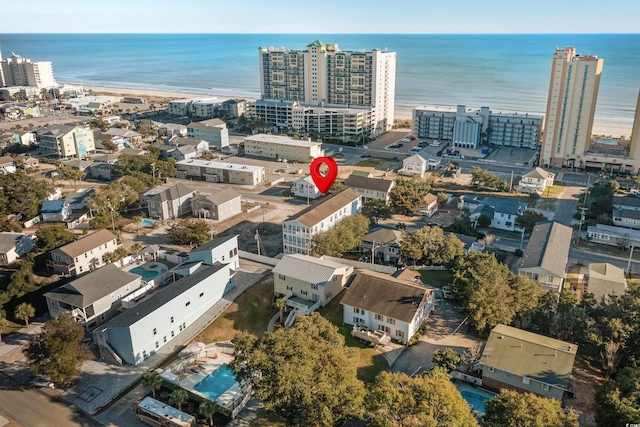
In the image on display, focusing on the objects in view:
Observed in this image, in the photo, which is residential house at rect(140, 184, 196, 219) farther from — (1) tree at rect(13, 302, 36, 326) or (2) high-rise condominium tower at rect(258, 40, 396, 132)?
(2) high-rise condominium tower at rect(258, 40, 396, 132)

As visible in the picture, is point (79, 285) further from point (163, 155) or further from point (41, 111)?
point (41, 111)

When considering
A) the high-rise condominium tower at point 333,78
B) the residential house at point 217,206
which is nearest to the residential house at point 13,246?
the residential house at point 217,206

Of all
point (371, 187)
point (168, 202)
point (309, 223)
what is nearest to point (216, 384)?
point (309, 223)

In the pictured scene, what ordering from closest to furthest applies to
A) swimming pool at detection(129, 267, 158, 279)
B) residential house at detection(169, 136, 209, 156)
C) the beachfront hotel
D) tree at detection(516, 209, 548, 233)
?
swimming pool at detection(129, 267, 158, 279), tree at detection(516, 209, 548, 233), residential house at detection(169, 136, 209, 156), the beachfront hotel

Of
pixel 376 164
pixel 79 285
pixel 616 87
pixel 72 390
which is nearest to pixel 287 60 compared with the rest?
pixel 376 164

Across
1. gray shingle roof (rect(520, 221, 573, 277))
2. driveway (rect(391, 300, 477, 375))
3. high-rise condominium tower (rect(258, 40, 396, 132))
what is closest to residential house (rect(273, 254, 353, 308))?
driveway (rect(391, 300, 477, 375))

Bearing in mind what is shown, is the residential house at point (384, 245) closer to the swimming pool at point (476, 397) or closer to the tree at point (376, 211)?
the tree at point (376, 211)

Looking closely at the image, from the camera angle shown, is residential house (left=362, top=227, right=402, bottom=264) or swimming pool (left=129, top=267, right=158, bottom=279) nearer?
swimming pool (left=129, top=267, right=158, bottom=279)
